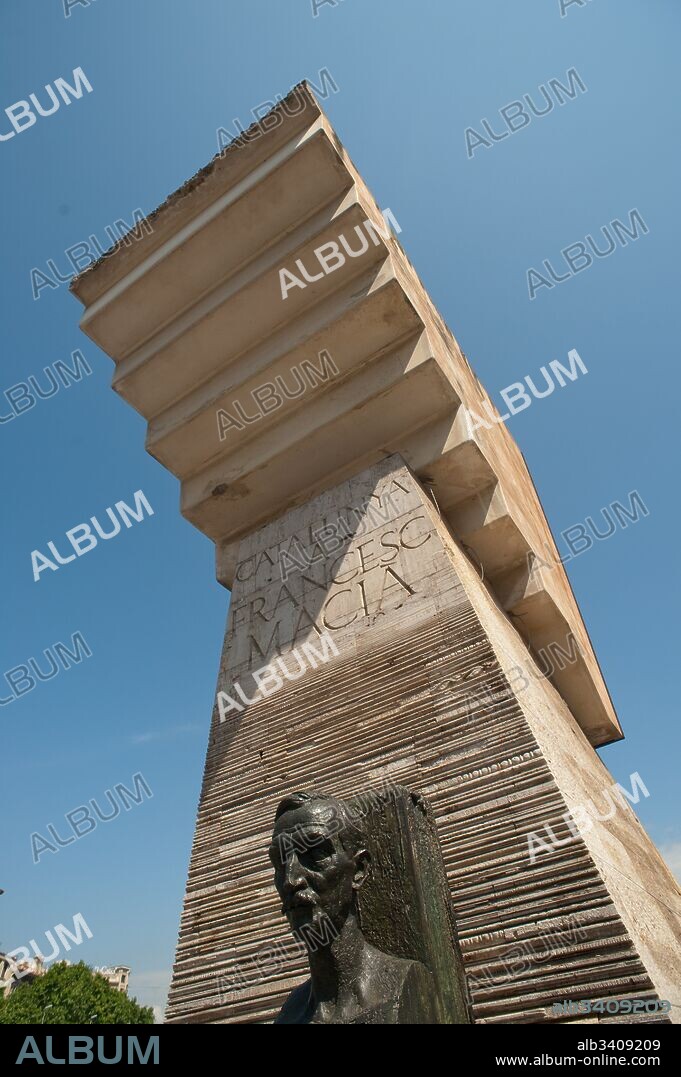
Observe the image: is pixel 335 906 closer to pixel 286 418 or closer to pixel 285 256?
pixel 286 418

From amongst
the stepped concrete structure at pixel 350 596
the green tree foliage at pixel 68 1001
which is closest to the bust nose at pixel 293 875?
the stepped concrete structure at pixel 350 596

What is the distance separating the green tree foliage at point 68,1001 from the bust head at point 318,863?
2537 cm

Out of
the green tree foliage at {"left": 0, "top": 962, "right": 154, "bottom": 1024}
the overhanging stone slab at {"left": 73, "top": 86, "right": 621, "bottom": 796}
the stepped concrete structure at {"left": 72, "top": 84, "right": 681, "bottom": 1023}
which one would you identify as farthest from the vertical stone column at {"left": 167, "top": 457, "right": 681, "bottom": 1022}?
the green tree foliage at {"left": 0, "top": 962, "right": 154, "bottom": 1024}

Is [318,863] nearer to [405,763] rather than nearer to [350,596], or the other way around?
[405,763]

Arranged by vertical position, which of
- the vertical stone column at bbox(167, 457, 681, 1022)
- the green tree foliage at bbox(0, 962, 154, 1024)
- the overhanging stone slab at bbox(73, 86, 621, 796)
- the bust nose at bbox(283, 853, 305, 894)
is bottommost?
the green tree foliage at bbox(0, 962, 154, 1024)

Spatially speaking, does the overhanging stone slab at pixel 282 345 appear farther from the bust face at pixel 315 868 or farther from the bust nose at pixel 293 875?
the bust nose at pixel 293 875

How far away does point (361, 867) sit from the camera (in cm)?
233

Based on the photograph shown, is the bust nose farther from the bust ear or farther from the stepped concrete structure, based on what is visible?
the stepped concrete structure

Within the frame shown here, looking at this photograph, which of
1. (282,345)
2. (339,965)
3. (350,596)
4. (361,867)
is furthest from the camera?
(282,345)

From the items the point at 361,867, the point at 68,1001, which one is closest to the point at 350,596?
the point at 361,867

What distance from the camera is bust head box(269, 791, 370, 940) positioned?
221cm

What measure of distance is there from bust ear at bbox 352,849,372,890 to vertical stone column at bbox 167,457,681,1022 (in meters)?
1.19

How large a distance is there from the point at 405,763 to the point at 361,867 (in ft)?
6.06
